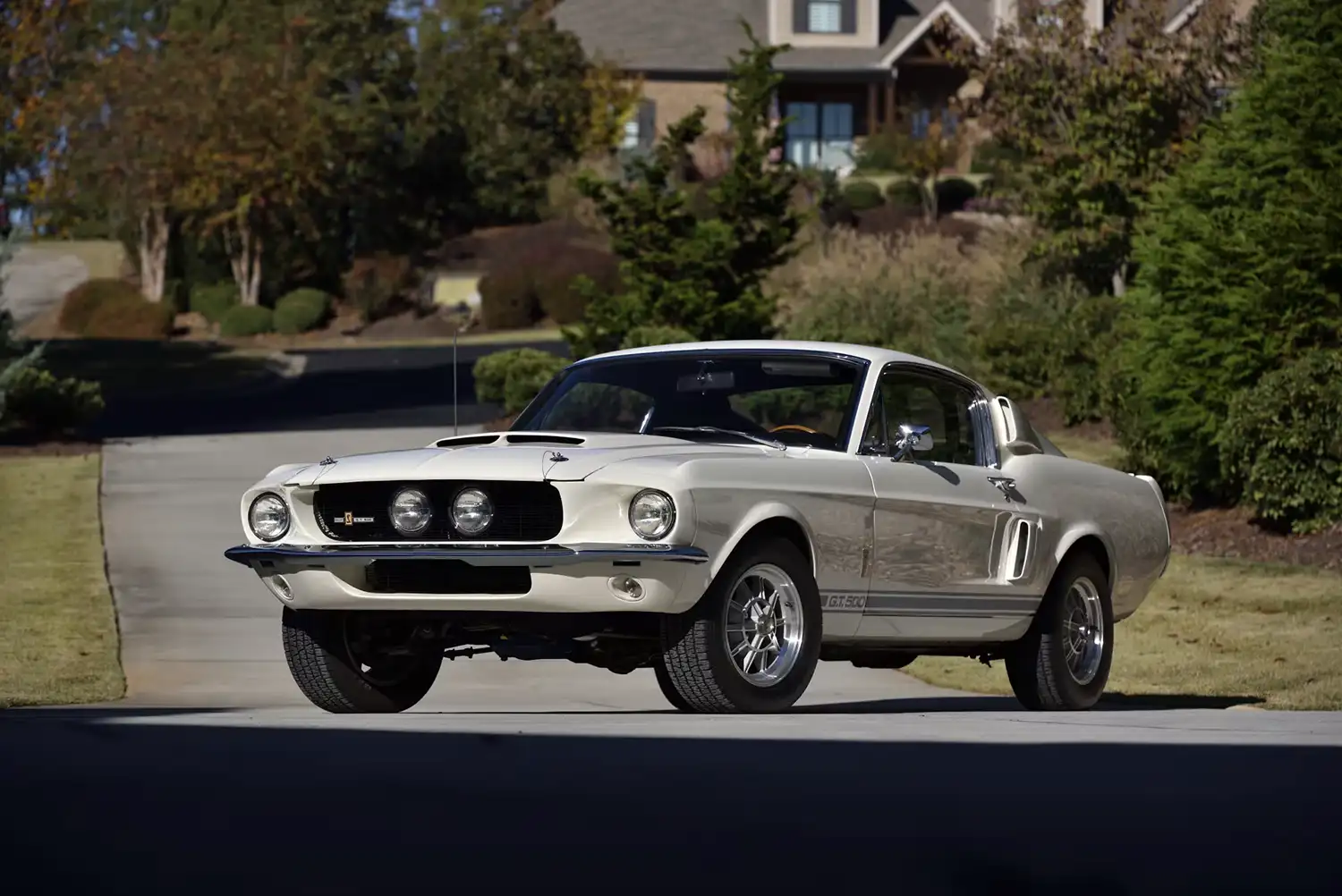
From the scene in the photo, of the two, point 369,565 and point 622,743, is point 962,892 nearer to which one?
point 622,743

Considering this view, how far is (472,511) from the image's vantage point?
9062mm

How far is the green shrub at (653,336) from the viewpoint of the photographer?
86.9ft

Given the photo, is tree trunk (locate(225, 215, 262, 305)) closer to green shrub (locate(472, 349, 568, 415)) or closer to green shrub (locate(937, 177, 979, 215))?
green shrub (locate(937, 177, 979, 215))

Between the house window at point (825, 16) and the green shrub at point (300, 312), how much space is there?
18.8m

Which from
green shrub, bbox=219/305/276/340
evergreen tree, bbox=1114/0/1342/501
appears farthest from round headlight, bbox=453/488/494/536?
green shrub, bbox=219/305/276/340

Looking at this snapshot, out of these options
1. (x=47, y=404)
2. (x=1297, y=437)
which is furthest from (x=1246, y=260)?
(x=47, y=404)

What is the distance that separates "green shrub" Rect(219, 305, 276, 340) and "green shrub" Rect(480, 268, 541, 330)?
16.8 ft

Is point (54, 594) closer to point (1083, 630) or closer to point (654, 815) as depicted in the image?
point (1083, 630)

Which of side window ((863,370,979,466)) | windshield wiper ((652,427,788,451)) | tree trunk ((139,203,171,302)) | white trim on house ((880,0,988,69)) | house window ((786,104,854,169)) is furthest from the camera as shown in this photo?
house window ((786,104,854,169))

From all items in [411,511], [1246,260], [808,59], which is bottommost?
[411,511]

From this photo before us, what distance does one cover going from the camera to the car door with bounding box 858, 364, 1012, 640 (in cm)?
1002

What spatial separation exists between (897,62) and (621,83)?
7558 mm

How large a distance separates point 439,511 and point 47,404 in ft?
69.4

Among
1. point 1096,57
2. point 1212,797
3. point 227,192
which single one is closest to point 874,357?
point 1212,797
